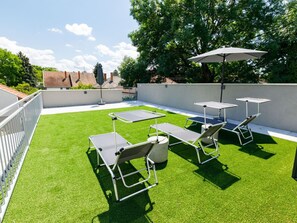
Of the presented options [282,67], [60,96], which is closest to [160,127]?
[60,96]

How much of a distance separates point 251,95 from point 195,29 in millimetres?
6910

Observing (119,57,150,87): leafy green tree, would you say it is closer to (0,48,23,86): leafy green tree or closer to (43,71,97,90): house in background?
(43,71,97,90): house in background

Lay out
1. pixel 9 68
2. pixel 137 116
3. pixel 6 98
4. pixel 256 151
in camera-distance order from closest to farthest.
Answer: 1. pixel 137 116
2. pixel 256 151
3. pixel 6 98
4. pixel 9 68

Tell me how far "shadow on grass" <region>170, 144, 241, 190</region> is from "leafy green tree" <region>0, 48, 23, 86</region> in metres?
47.0

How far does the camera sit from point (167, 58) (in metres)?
13.0

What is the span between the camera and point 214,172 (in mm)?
3072

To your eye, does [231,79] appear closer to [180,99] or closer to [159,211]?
[180,99]

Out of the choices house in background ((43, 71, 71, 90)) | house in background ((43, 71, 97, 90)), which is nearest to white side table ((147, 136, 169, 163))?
house in background ((43, 71, 97, 90))

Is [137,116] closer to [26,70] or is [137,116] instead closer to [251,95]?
[251,95]

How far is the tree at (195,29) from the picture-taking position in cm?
1089

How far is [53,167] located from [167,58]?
11668 millimetres

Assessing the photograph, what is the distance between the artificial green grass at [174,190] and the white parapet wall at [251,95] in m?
1.58

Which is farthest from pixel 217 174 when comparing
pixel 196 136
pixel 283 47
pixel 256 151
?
pixel 283 47

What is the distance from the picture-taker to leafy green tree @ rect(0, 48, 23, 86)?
36688 mm
